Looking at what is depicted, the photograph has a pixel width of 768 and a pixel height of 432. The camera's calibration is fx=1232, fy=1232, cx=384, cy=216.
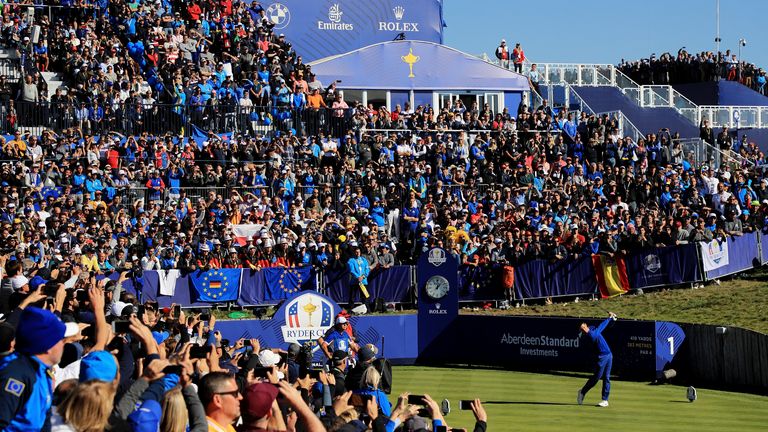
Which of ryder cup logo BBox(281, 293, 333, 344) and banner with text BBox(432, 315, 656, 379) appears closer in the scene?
banner with text BBox(432, 315, 656, 379)

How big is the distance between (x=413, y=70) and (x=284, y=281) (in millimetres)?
18821

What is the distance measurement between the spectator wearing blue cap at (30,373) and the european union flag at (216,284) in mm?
26396

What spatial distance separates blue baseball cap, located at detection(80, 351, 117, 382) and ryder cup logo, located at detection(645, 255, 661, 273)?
30.9 metres

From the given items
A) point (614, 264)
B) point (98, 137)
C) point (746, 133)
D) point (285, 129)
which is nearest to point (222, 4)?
point (285, 129)

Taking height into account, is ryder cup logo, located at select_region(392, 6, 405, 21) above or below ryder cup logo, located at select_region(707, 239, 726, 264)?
above

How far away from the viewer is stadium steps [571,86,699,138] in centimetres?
5256

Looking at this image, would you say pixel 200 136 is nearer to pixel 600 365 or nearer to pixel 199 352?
pixel 600 365

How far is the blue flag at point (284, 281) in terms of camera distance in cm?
3528

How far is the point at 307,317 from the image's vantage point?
30.5 meters

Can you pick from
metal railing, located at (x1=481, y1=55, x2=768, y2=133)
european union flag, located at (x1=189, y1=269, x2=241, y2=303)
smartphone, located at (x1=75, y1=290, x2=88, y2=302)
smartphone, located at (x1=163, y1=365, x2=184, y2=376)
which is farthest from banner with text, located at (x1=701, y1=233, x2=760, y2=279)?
smartphone, located at (x1=163, y1=365, x2=184, y2=376)

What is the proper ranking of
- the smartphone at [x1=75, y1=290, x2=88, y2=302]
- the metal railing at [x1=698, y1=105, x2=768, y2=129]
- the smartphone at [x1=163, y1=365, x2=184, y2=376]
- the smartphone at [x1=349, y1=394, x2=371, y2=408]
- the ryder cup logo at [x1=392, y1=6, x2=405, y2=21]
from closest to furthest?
1. the smartphone at [x1=163, y1=365, x2=184, y2=376]
2. the smartphone at [x1=349, y1=394, x2=371, y2=408]
3. the smartphone at [x1=75, y1=290, x2=88, y2=302]
4. the metal railing at [x1=698, y1=105, x2=768, y2=129]
5. the ryder cup logo at [x1=392, y1=6, x2=405, y2=21]

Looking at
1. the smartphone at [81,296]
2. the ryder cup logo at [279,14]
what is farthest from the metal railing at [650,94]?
the smartphone at [81,296]

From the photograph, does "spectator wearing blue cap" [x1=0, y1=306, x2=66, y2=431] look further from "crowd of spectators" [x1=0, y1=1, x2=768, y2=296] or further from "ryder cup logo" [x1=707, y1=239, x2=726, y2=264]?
"ryder cup logo" [x1=707, y1=239, x2=726, y2=264]

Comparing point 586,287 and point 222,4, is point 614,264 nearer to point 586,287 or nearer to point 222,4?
point 586,287
